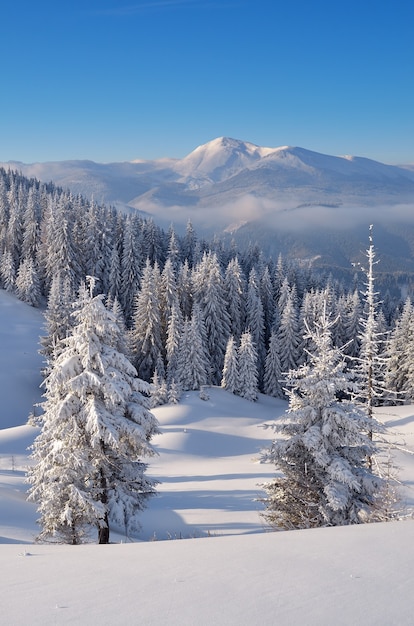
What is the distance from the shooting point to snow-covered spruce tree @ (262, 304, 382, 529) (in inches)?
473

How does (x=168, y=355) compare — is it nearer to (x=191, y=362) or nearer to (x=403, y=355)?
(x=191, y=362)

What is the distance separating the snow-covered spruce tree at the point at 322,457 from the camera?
1203 cm

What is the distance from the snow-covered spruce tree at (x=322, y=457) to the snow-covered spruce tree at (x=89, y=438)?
4166 mm

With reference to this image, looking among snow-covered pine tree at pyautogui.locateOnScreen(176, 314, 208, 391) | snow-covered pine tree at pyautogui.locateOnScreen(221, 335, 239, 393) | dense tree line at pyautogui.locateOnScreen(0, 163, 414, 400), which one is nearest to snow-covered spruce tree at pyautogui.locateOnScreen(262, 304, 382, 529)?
dense tree line at pyautogui.locateOnScreen(0, 163, 414, 400)

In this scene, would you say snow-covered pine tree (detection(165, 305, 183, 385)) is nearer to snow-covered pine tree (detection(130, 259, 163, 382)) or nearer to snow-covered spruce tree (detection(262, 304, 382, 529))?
snow-covered pine tree (detection(130, 259, 163, 382))

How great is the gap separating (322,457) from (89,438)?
256 inches

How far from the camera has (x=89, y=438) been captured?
45.0 feet

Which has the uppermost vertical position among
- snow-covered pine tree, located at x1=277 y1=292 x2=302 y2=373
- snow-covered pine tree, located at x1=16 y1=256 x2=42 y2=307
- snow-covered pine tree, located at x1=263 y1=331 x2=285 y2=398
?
snow-covered pine tree, located at x1=16 y1=256 x2=42 y2=307

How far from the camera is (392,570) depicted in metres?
5.95

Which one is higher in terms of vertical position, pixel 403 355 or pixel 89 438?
pixel 89 438

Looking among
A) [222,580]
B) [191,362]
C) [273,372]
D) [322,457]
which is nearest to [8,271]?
[191,362]

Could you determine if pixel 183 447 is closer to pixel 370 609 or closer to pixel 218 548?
pixel 218 548

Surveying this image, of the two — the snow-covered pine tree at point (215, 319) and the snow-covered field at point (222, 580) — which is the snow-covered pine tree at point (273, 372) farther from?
the snow-covered field at point (222, 580)

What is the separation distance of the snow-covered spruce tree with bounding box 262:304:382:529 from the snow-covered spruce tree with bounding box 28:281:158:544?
13.7ft
